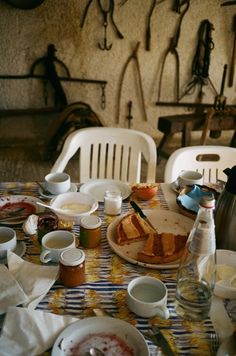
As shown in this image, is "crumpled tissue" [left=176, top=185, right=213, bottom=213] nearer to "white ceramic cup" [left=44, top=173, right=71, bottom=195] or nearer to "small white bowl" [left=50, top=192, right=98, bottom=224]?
"small white bowl" [left=50, top=192, right=98, bottom=224]

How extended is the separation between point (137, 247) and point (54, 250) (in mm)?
263

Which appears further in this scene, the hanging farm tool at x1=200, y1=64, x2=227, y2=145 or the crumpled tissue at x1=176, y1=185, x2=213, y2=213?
the hanging farm tool at x1=200, y1=64, x2=227, y2=145

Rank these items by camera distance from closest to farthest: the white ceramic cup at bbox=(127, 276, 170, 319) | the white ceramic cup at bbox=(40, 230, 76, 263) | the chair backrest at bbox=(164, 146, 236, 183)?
the white ceramic cup at bbox=(127, 276, 170, 319) < the white ceramic cup at bbox=(40, 230, 76, 263) < the chair backrest at bbox=(164, 146, 236, 183)

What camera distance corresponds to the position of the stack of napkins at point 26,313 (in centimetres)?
75

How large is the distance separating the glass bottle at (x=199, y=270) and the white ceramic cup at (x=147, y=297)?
0.16 feet

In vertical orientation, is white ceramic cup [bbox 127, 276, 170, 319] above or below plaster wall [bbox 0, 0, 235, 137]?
below

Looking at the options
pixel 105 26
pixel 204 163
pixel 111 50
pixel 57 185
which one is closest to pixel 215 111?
pixel 111 50

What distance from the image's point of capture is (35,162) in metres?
3.71

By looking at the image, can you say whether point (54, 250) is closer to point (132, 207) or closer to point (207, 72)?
point (132, 207)

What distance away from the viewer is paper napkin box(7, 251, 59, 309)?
90cm

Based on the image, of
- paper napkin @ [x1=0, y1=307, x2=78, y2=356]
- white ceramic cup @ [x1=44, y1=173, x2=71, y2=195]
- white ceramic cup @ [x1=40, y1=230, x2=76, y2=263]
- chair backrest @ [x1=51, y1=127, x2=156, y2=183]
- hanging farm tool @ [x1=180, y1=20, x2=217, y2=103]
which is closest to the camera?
paper napkin @ [x1=0, y1=307, x2=78, y2=356]

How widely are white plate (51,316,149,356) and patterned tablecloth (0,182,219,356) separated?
0.12 feet

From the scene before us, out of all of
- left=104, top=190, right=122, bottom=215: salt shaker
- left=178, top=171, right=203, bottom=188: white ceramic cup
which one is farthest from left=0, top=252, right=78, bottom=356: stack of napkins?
left=178, top=171, right=203, bottom=188: white ceramic cup

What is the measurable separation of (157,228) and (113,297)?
375 mm
